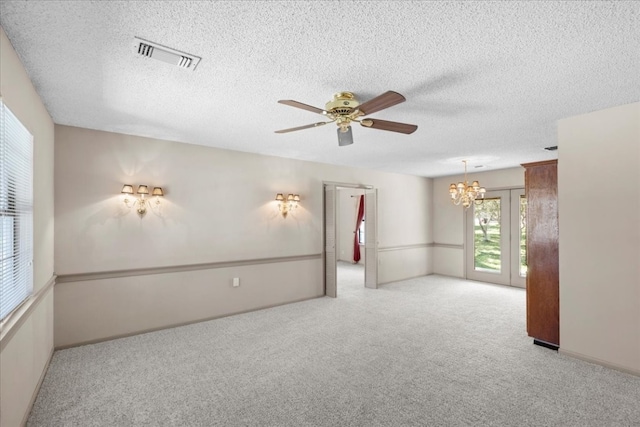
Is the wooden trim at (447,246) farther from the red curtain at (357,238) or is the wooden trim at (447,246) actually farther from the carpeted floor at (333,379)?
the carpeted floor at (333,379)

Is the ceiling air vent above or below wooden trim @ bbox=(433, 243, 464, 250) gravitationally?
above

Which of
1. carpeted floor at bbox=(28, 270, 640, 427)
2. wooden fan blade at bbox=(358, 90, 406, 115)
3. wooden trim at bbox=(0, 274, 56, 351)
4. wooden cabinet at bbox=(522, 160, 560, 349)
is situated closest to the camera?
wooden trim at bbox=(0, 274, 56, 351)

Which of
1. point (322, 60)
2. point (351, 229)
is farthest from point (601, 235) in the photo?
point (351, 229)

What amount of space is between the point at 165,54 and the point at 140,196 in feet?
7.91

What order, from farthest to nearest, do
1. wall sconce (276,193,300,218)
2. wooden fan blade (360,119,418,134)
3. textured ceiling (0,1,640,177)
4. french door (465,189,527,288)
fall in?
french door (465,189,527,288) < wall sconce (276,193,300,218) < wooden fan blade (360,119,418,134) < textured ceiling (0,1,640,177)

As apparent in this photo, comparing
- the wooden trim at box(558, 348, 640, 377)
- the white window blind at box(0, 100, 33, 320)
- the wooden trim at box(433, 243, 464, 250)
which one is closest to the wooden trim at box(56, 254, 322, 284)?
the white window blind at box(0, 100, 33, 320)

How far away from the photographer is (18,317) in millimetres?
2018

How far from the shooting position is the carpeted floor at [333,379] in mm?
2266

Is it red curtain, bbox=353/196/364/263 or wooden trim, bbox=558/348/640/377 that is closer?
wooden trim, bbox=558/348/640/377

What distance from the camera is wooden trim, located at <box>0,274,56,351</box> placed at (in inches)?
69.8

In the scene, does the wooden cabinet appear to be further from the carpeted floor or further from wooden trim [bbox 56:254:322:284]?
wooden trim [bbox 56:254:322:284]

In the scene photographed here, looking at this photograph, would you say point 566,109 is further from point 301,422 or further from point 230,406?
point 230,406

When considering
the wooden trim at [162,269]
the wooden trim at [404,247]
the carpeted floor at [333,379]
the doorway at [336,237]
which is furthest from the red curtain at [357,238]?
the carpeted floor at [333,379]

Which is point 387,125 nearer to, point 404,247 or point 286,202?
point 286,202
